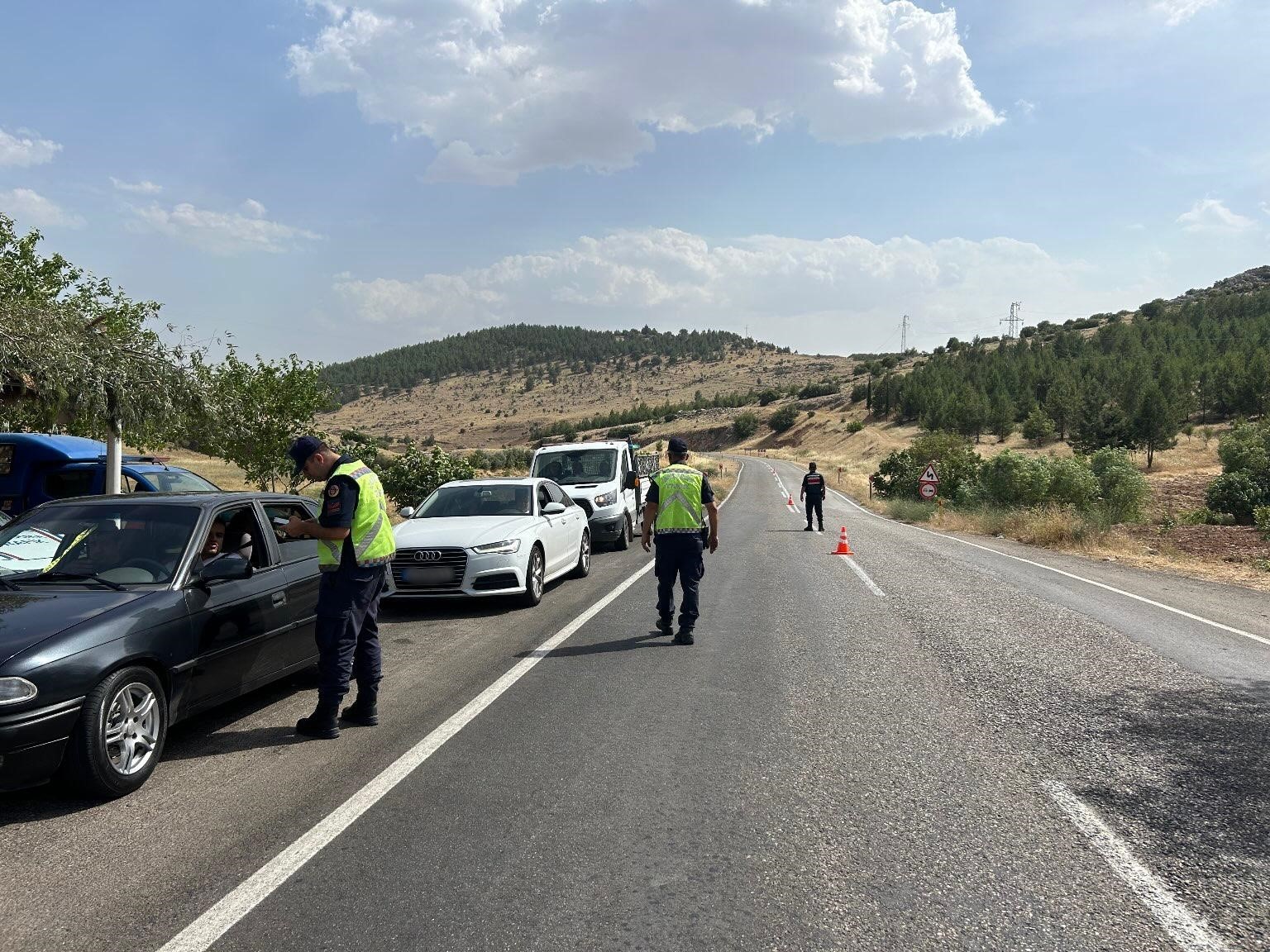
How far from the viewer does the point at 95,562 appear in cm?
552

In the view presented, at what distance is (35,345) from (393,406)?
163100mm

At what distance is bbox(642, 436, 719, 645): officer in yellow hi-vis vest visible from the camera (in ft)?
27.9

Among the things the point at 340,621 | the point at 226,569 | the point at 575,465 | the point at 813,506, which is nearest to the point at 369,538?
the point at 340,621

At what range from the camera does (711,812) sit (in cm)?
429

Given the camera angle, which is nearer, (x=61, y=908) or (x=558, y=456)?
(x=61, y=908)

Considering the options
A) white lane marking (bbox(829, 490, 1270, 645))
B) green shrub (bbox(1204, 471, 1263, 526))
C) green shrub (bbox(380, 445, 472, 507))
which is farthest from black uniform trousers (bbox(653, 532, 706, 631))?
green shrub (bbox(1204, 471, 1263, 526))

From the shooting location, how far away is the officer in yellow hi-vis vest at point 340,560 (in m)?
5.45

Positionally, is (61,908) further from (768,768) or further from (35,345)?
(35,345)

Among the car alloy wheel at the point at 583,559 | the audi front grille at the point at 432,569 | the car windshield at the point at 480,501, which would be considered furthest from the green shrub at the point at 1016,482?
the audi front grille at the point at 432,569

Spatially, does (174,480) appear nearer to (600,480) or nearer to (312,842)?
(600,480)

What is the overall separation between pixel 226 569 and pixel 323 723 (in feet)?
3.68

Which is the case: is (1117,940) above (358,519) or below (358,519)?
below

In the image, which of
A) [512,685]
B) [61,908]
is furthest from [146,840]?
[512,685]

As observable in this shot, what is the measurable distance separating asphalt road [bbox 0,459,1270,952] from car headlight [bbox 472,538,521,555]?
1733 mm
